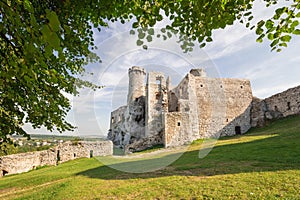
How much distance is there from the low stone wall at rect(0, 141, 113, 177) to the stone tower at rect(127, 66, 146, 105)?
36.7ft

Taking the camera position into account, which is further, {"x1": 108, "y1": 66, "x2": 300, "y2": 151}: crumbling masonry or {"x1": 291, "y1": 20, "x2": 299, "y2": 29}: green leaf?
{"x1": 108, "y1": 66, "x2": 300, "y2": 151}: crumbling masonry

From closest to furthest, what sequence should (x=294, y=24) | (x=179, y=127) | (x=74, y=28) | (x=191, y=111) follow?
(x=294, y=24) < (x=74, y=28) < (x=179, y=127) < (x=191, y=111)

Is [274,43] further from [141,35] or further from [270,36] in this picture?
[141,35]

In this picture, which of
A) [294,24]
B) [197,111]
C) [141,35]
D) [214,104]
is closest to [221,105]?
[214,104]

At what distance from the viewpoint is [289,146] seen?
9.48 meters

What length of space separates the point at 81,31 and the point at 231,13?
343cm

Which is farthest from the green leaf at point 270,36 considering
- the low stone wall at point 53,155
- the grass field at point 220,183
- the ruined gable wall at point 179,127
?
the low stone wall at point 53,155

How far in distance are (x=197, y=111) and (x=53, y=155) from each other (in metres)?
17.0

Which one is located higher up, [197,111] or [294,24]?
[197,111]

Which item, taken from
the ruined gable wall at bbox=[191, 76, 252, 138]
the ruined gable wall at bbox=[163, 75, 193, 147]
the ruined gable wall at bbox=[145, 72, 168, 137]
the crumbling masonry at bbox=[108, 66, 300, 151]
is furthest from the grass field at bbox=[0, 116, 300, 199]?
the ruined gable wall at bbox=[145, 72, 168, 137]

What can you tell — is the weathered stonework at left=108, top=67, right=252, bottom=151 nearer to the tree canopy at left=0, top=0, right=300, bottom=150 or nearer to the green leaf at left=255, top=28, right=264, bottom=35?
the tree canopy at left=0, top=0, right=300, bottom=150

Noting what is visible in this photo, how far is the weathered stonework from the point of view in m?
21.9

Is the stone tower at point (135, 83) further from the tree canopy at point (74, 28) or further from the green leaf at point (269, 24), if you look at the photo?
the green leaf at point (269, 24)

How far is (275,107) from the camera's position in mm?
22984
